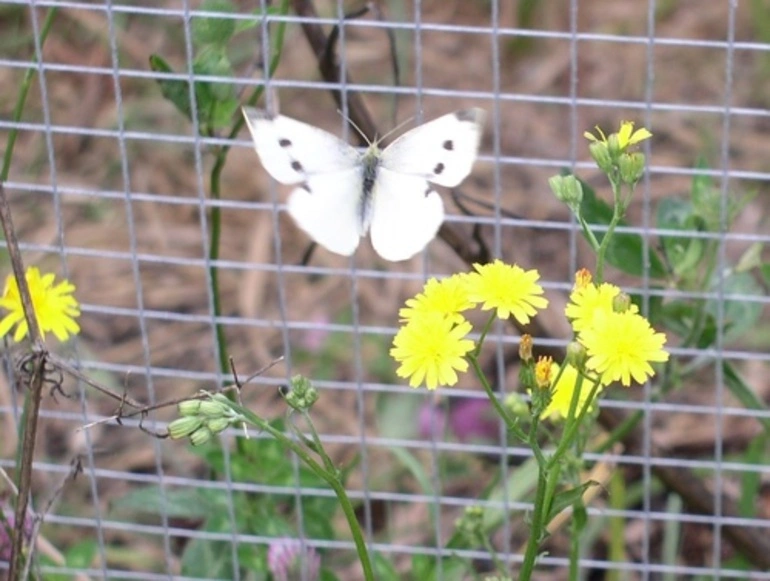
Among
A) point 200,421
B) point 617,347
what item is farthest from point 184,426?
point 617,347

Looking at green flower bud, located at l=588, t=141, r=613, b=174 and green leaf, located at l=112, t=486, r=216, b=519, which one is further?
green leaf, located at l=112, t=486, r=216, b=519

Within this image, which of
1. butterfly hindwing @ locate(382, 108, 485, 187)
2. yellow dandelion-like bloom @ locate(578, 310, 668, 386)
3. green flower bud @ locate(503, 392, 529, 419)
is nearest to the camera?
yellow dandelion-like bloom @ locate(578, 310, 668, 386)

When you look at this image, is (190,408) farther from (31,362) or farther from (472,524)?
(472,524)

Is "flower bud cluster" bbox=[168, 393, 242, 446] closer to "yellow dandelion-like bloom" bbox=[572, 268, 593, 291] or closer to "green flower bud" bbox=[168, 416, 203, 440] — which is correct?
"green flower bud" bbox=[168, 416, 203, 440]

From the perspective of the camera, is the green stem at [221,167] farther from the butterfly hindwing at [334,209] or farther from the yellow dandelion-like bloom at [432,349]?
the yellow dandelion-like bloom at [432,349]

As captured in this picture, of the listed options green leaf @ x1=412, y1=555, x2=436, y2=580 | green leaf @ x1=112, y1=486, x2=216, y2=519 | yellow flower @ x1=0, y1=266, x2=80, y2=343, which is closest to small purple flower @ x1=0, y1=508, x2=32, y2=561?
green leaf @ x1=112, y1=486, x2=216, y2=519

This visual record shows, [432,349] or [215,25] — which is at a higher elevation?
[215,25]

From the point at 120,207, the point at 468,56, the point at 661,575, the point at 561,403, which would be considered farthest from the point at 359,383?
the point at 468,56
